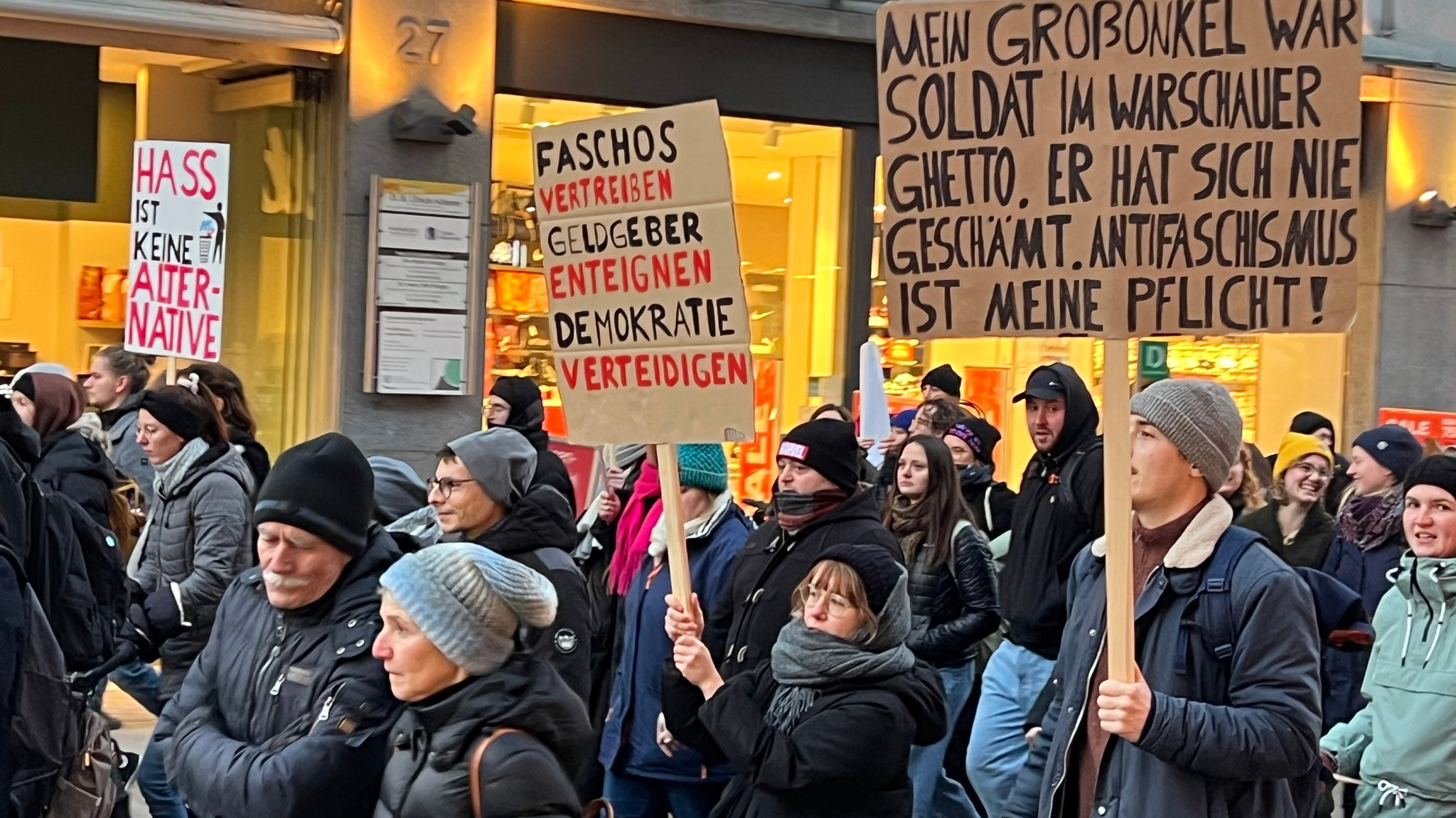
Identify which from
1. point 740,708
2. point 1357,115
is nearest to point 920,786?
point 740,708

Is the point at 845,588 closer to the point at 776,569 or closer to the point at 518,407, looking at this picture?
the point at 776,569

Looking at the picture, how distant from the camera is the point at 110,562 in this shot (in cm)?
646

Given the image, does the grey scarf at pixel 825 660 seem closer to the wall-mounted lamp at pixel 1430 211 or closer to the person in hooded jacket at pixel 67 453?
the person in hooded jacket at pixel 67 453

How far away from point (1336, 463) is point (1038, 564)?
3.39m

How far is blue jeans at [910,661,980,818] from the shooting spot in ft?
26.0

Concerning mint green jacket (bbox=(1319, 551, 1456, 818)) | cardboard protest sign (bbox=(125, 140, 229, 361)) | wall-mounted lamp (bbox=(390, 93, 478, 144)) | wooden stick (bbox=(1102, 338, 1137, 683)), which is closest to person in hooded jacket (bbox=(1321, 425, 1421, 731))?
mint green jacket (bbox=(1319, 551, 1456, 818))

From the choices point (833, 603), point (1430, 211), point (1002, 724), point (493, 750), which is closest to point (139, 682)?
point (1002, 724)

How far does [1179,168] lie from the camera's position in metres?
4.39

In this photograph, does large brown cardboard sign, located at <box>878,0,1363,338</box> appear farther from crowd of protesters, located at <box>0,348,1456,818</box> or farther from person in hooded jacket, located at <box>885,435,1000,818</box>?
person in hooded jacket, located at <box>885,435,1000,818</box>

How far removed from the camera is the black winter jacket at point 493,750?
369 cm

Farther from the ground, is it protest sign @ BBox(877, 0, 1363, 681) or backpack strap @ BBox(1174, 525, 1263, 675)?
protest sign @ BBox(877, 0, 1363, 681)

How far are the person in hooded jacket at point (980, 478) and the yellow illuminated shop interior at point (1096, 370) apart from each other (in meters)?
4.11

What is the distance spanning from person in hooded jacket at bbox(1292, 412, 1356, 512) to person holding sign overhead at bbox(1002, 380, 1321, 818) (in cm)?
492

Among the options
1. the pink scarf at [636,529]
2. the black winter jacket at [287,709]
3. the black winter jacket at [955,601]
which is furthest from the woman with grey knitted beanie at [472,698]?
the black winter jacket at [955,601]
